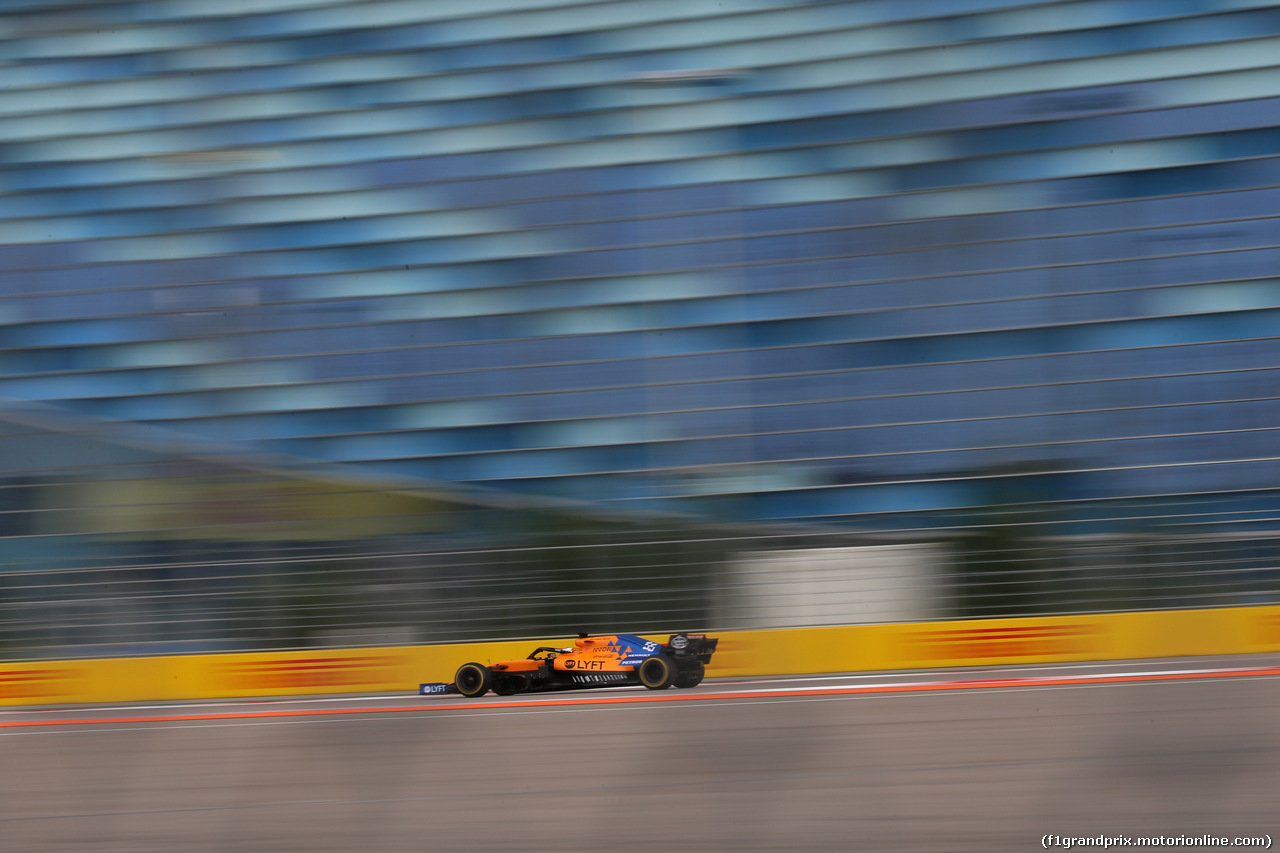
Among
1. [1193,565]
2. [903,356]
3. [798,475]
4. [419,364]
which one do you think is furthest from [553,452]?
[1193,565]

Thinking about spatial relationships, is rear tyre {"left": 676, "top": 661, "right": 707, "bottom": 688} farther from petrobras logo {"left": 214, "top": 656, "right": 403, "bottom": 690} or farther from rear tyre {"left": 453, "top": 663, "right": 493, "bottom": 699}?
petrobras logo {"left": 214, "top": 656, "right": 403, "bottom": 690}

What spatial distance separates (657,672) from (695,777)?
4823 millimetres

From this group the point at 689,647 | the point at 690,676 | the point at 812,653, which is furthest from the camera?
the point at 812,653

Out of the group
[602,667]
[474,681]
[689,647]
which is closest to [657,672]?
[689,647]

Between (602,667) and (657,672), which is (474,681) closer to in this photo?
(602,667)

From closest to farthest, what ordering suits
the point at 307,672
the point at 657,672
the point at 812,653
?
1. the point at 657,672
2. the point at 812,653
3. the point at 307,672

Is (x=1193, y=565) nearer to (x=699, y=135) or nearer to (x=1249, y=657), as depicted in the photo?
(x=1249, y=657)

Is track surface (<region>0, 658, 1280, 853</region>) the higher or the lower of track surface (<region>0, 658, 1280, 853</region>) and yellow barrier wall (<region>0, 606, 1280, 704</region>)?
the higher

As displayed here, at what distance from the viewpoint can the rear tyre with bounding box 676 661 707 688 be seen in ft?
31.6

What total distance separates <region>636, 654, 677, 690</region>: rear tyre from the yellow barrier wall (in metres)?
2.41

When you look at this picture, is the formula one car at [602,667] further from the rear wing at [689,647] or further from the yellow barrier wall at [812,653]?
the yellow barrier wall at [812,653]

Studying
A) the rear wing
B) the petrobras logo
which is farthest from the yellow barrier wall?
the rear wing

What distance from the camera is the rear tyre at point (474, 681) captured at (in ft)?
31.8

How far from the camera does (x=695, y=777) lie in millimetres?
4715
